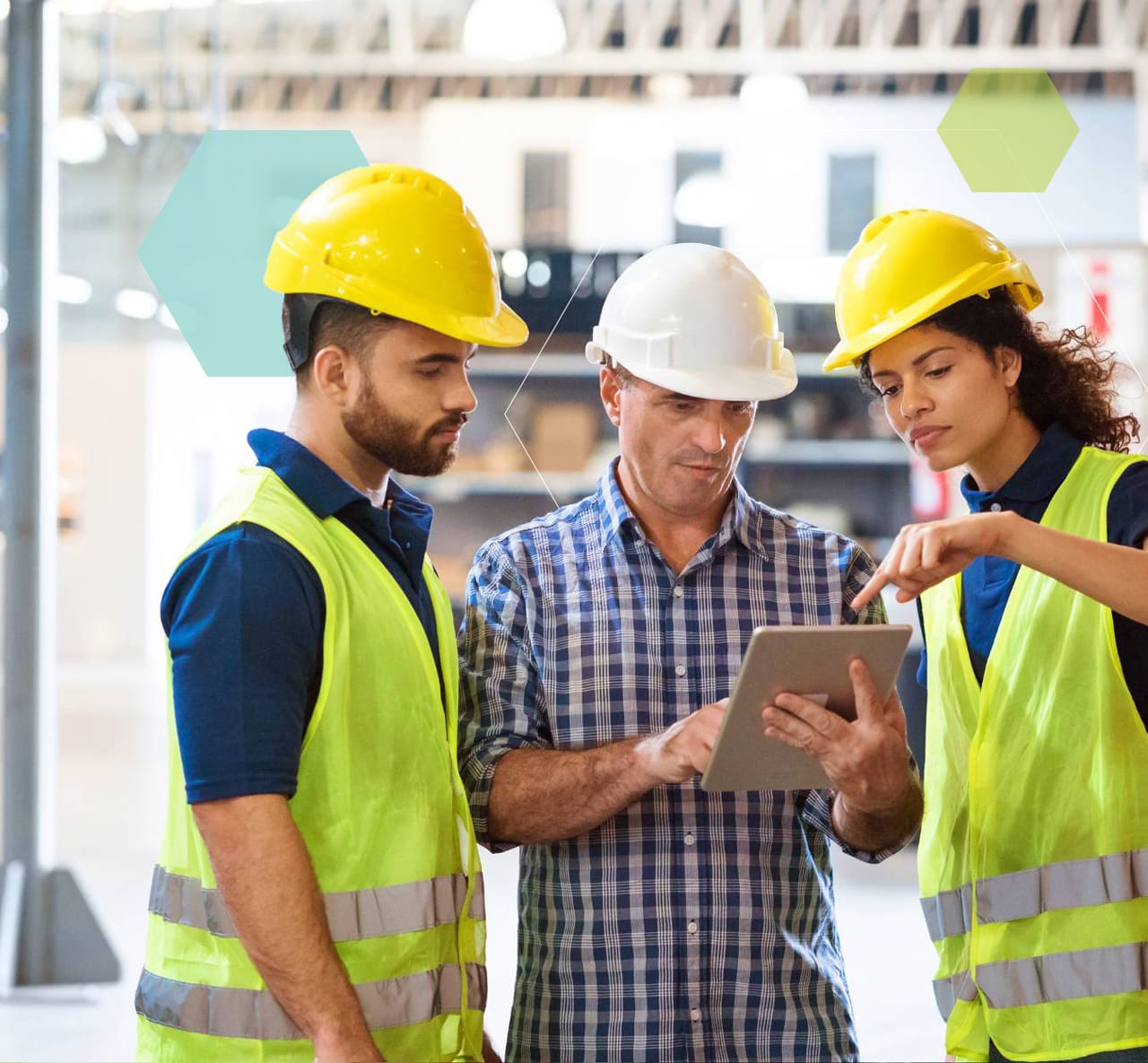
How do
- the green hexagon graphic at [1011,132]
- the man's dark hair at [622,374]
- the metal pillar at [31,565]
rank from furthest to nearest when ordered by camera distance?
the metal pillar at [31,565]
the green hexagon graphic at [1011,132]
the man's dark hair at [622,374]

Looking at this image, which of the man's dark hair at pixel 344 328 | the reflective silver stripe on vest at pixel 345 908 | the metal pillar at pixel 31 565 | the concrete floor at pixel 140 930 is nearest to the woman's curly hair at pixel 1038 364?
the man's dark hair at pixel 344 328

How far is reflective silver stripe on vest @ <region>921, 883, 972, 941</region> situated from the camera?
2027mm

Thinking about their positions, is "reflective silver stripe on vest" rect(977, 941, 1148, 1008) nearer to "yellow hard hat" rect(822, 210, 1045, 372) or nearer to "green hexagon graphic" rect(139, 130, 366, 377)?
"yellow hard hat" rect(822, 210, 1045, 372)

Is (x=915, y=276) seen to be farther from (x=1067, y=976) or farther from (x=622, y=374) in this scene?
(x=1067, y=976)

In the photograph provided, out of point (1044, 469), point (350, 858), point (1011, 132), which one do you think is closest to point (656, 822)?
point (350, 858)

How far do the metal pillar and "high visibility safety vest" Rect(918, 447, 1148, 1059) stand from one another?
358 cm

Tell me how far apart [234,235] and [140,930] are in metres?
3.58

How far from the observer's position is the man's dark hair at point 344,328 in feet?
5.74

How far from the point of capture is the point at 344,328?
176 cm

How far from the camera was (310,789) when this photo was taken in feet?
5.18

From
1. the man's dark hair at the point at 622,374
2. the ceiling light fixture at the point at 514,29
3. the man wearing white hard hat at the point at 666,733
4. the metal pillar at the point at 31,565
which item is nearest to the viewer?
the man wearing white hard hat at the point at 666,733

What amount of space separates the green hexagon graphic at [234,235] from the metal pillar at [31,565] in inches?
83.7

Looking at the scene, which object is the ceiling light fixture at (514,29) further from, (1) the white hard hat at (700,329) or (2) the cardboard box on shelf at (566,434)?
(1) the white hard hat at (700,329)

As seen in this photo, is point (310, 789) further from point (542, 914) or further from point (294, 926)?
point (542, 914)
